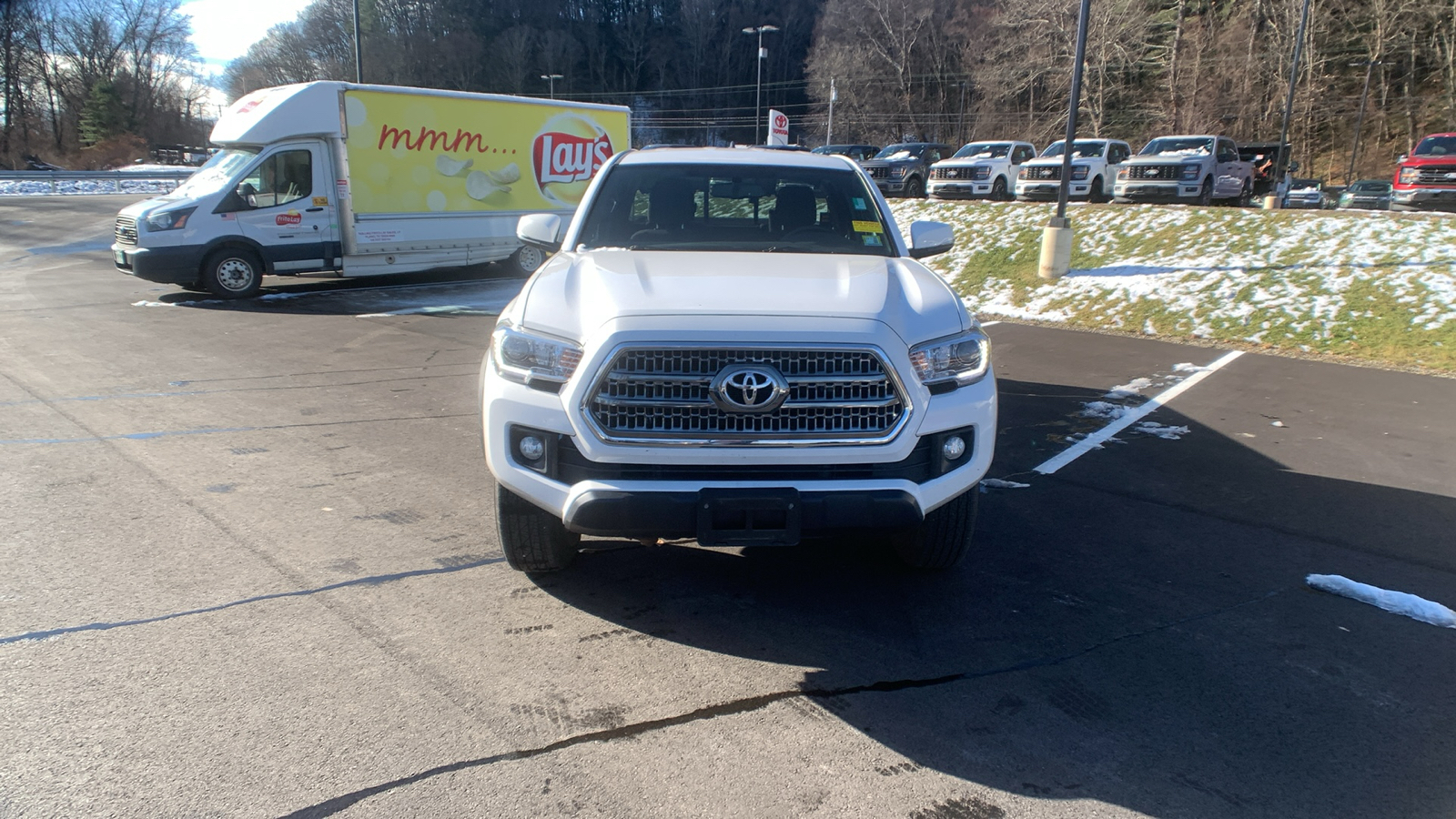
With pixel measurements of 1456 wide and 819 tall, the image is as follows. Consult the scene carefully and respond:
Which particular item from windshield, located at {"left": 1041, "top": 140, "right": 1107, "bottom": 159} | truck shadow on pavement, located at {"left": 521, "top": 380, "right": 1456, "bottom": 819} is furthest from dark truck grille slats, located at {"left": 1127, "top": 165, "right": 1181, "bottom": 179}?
truck shadow on pavement, located at {"left": 521, "top": 380, "right": 1456, "bottom": 819}

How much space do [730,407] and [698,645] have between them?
0.97 m

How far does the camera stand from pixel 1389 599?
4105 millimetres

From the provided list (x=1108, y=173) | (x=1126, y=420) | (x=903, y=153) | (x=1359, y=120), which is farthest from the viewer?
(x=1359, y=120)

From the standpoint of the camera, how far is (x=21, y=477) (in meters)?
5.37

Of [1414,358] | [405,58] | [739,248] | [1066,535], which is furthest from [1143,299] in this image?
[405,58]

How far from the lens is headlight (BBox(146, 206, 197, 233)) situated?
42.5 ft

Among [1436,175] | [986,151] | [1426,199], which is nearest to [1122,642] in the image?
[1426,199]

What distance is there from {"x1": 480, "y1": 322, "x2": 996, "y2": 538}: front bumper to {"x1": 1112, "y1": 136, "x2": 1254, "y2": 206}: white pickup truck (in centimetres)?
1951

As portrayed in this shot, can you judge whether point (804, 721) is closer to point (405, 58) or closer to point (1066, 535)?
point (1066, 535)

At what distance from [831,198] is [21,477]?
15.9 ft

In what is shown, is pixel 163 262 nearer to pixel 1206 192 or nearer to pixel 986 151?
pixel 986 151

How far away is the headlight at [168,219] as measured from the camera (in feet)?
42.5

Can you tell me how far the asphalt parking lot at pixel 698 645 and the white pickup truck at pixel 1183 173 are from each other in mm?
15291

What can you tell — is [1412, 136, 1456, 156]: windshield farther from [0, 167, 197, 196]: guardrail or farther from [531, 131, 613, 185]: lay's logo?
[0, 167, 197, 196]: guardrail
